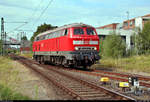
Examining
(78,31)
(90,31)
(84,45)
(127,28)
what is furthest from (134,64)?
(127,28)

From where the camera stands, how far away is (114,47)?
106 ft

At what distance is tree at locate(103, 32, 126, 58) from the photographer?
32.2m

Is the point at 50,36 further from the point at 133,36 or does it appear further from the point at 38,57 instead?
the point at 133,36

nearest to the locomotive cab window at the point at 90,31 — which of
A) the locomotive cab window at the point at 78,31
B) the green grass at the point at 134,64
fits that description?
the locomotive cab window at the point at 78,31

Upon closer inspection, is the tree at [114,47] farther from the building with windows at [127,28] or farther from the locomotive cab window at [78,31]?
the locomotive cab window at [78,31]

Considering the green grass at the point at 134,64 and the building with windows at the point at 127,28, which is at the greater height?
the building with windows at the point at 127,28

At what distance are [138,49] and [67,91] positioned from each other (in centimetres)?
2880

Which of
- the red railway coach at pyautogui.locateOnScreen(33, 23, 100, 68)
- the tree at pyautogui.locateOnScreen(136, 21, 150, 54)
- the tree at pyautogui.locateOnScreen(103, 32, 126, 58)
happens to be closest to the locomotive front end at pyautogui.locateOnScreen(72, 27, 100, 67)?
the red railway coach at pyautogui.locateOnScreen(33, 23, 100, 68)

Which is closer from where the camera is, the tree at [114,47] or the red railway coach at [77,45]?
the red railway coach at [77,45]

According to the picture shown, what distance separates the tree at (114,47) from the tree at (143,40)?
3192 mm

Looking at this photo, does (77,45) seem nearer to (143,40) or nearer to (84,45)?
(84,45)

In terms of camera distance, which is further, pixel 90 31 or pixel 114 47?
→ pixel 114 47

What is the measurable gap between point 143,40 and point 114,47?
261 inches

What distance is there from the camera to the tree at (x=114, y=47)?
32.2 metres
